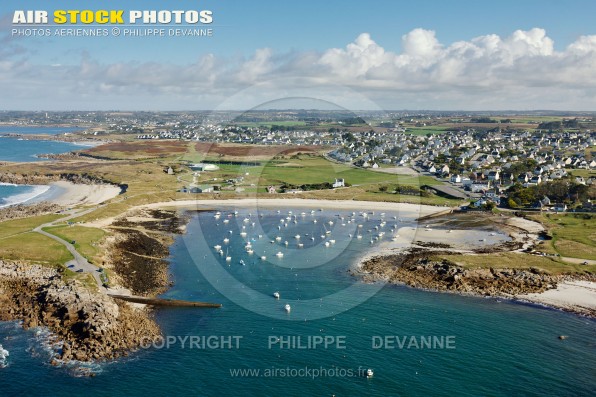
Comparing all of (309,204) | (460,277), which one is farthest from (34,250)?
(309,204)

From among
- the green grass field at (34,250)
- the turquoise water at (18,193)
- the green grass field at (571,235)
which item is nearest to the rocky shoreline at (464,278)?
the green grass field at (571,235)

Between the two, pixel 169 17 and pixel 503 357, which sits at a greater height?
pixel 169 17

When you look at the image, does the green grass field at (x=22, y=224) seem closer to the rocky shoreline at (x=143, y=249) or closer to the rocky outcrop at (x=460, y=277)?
the rocky shoreline at (x=143, y=249)

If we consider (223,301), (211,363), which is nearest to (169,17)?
(223,301)

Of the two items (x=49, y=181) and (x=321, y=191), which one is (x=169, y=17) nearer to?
(x=321, y=191)

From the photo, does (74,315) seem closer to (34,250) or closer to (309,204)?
(34,250)

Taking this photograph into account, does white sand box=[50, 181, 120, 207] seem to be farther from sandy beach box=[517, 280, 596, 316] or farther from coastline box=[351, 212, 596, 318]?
sandy beach box=[517, 280, 596, 316]
